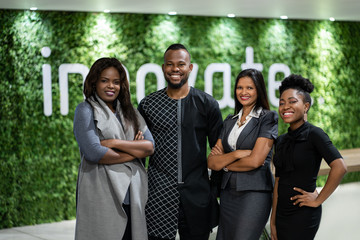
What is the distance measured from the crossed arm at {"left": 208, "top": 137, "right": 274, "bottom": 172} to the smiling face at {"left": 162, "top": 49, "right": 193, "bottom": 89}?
546mm

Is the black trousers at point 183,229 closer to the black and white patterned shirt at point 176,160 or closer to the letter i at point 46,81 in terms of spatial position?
the black and white patterned shirt at point 176,160

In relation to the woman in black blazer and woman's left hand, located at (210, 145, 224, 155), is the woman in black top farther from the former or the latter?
woman's left hand, located at (210, 145, 224, 155)

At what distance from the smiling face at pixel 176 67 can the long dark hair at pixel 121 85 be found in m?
0.32

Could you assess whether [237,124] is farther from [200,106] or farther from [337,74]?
[337,74]

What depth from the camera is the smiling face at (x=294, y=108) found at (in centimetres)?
271

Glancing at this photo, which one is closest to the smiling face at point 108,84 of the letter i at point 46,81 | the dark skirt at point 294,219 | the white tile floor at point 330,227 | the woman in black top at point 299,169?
the woman in black top at point 299,169

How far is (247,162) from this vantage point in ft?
9.37

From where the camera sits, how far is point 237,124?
120 inches

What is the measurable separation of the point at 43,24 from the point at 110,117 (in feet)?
11.4

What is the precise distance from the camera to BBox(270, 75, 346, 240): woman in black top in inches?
102

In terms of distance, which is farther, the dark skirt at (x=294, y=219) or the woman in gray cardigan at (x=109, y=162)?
the woman in gray cardigan at (x=109, y=162)

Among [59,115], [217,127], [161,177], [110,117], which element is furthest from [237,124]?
[59,115]

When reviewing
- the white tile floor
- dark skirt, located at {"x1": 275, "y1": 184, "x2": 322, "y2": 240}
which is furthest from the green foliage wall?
dark skirt, located at {"x1": 275, "y1": 184, "x2": 322, "y2": 240}

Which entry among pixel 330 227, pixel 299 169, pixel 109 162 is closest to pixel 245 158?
pixel 299 169
